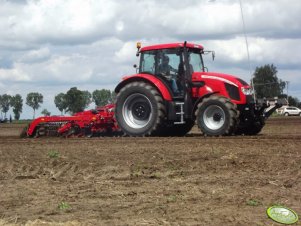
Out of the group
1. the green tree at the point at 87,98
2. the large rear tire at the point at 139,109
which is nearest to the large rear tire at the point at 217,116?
the large rear tire at the point at 139,109

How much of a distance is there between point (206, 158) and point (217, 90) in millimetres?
5366

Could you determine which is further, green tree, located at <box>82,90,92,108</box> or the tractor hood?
green tree, located at <box>82,90,92,108</box>

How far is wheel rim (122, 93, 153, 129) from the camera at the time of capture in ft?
53.1

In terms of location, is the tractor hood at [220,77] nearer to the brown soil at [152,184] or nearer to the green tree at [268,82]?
the brown soil at [152,184]

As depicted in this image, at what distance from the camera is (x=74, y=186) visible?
26.2ft

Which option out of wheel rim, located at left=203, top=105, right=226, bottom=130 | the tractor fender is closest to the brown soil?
wheel rim, located at left=203, top=105, right=226, bottom=130

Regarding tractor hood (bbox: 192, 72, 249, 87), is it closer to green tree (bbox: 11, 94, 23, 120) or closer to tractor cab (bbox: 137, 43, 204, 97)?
tractor cab (bbox: 137, 43, 204, 97)

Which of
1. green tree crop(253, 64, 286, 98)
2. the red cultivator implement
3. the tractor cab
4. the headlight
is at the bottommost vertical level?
the red cultivator implement

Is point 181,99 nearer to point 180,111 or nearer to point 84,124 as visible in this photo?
point 180,111

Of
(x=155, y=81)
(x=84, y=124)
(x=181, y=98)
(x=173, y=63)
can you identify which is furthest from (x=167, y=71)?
(x=84, y=124)

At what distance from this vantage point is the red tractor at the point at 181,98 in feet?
48.7

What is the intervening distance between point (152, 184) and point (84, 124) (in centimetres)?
1008

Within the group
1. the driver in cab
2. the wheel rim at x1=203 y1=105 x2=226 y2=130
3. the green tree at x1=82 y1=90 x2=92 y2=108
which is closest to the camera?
the wheel rim at x1=203 y1=105 x2=226 y2=130

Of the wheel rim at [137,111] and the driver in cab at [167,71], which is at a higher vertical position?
the driver in cab at [167,71]
